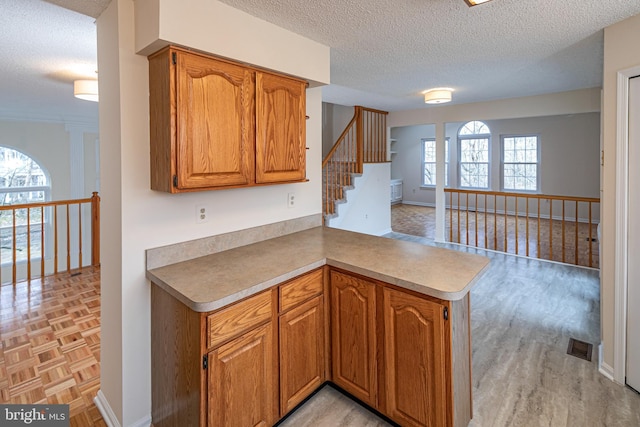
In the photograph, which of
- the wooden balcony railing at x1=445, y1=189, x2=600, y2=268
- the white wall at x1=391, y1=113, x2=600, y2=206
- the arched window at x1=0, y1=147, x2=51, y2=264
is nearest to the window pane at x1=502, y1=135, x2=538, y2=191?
the white wall at x1=391, y1=113, x2=600, y2=206

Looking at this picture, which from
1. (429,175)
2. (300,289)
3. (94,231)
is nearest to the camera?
(300,289)

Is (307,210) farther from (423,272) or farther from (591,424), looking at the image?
(591,424)

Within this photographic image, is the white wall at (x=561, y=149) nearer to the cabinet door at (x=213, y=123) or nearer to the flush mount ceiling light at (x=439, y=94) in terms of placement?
the flush mount ceiling light at (x=439, y=94)

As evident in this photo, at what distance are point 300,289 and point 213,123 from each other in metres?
1.01

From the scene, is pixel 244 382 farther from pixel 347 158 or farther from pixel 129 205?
pixel 347 158

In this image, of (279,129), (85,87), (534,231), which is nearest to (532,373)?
(279,129)

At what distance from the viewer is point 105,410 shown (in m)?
1.96

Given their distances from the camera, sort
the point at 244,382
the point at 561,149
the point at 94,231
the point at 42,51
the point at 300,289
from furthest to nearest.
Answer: the point at 561,149
the point at 94,231
the point at 42,51
the point at 300,289
the point at 244,382

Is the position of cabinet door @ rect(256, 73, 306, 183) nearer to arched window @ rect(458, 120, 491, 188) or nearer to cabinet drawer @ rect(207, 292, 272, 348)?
cabinet drawer @ rect(207, 292, 272, 348)

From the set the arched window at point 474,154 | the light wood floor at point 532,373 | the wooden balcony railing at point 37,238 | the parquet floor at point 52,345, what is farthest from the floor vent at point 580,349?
the arched window at point 474,154

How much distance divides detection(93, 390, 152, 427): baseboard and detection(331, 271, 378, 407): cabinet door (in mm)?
1080

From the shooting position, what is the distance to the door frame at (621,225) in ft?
6.93

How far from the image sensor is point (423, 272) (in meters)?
1.75

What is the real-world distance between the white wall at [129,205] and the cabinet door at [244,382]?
58 centimetres
